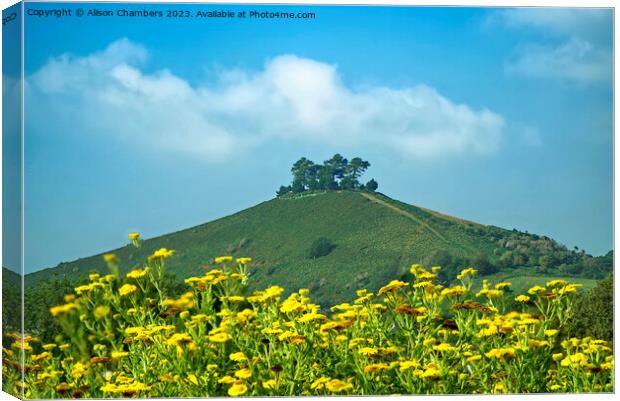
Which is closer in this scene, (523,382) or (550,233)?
(523,382)

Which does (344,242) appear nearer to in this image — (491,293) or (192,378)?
(491,293)

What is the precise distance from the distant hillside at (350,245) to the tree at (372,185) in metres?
0.06

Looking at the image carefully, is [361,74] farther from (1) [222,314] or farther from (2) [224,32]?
(1) [222,314]

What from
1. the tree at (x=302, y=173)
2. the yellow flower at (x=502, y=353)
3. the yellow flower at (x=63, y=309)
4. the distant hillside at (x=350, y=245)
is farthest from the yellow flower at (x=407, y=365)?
the yellow flower at (x=63, y=309)

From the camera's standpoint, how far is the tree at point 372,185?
9742mm

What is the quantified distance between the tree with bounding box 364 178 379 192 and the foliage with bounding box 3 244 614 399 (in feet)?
2.97

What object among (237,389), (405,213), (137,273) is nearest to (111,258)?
(137,273)

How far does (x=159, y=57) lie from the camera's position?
30.8 feet

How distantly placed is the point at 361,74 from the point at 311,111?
1.93 ft

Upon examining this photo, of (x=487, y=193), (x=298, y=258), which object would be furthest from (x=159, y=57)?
(x=487, y=193)

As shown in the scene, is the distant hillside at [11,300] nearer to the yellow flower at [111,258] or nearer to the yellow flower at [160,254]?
the yellow flower at [111,258]

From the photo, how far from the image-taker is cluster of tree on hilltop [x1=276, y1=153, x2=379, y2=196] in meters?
9.60

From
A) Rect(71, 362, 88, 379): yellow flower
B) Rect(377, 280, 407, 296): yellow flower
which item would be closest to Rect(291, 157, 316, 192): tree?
Rect(377, 280, 407, 296): yellow flower

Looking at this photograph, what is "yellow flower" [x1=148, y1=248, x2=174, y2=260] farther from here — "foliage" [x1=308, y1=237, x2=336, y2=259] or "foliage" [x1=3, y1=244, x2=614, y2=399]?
"foliage" [x1=308, y1=237, x2=336, y2=259]
